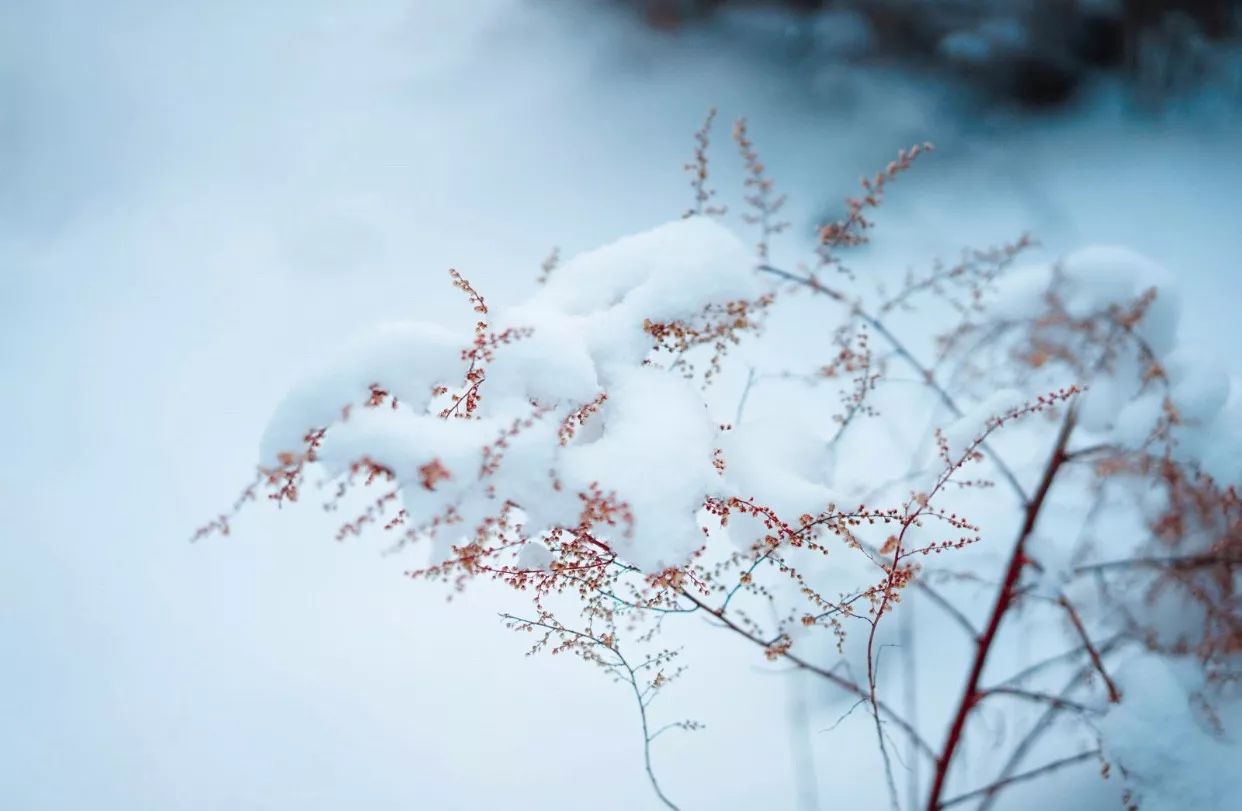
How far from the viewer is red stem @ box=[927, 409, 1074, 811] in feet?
2.87

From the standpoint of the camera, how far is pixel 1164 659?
2.99 feet

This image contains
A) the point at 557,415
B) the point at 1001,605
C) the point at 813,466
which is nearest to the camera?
the point at 557,415

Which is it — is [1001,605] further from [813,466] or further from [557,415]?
[557,415]

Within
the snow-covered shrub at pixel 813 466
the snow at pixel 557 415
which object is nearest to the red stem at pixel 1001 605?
the snow-covered shrub at pixel 813 466

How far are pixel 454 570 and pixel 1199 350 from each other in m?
1.08

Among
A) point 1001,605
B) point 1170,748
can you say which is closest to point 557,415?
point 1001,605

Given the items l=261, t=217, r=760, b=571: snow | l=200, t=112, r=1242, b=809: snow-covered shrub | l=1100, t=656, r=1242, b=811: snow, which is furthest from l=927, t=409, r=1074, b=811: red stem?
l=261, t=217, r=760, b=571: snow

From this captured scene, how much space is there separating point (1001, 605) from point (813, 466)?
0.31 metres

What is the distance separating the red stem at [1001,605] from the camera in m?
0.88

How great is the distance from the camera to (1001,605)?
898 mm

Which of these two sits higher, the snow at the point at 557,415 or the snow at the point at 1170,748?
the snow at the point at 557,415

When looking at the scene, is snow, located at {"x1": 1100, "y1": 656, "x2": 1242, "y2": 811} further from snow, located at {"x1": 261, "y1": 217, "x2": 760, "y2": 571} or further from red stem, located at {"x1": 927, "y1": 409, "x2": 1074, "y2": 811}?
snow, located at {"x1": 261, "y1": 217, "x2": 760, "y2": 571}

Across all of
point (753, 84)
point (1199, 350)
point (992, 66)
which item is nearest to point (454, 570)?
point (1199, 350)

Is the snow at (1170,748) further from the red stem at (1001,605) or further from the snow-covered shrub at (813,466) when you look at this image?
the red stem at (1001,605)
